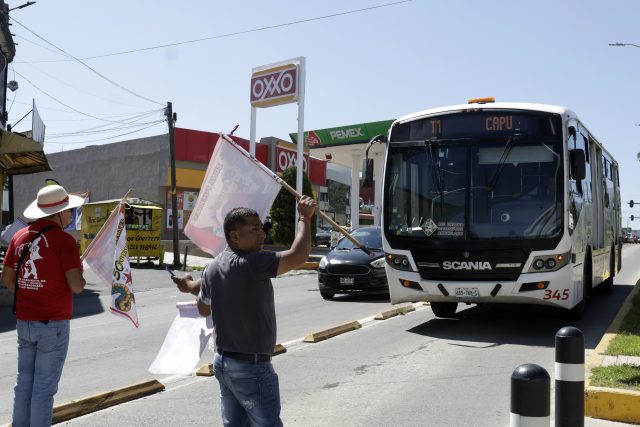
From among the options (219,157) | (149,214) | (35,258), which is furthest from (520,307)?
(149,214)

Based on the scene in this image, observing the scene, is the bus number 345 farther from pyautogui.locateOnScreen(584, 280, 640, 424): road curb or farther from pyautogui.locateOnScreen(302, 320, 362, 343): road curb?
pyautogui.locateOnScreen(584, 280, 640, 424): road curb

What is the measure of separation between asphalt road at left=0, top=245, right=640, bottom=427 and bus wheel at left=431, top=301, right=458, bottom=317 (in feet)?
0.53

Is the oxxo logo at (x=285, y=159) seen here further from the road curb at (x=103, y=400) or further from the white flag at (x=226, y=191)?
the white flag at (x=226, y=191)

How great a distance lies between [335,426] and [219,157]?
220 centimetres

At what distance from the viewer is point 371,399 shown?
636 centimetres

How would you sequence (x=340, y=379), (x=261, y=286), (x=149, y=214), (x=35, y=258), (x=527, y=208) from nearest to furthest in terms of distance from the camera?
(x=261, y=286)
(x=35, y=258)
(x=340, y=379)
(x=527, y=208)
(x=149, y=214)

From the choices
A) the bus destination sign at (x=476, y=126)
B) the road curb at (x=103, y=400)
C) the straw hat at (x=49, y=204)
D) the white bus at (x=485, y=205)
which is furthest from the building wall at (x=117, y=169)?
the straw hat at (x=49, y=204)

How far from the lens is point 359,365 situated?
7.93 meters

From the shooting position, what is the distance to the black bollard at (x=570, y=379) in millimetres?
4344

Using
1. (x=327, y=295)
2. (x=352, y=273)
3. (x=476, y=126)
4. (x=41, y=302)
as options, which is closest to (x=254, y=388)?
(x=41, y=302)

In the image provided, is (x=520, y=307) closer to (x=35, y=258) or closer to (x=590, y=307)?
(x=590, y=307)

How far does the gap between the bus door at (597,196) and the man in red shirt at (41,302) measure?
405 inches

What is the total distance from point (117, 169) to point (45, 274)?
3952cm

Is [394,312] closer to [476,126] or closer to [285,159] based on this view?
[476,126]
